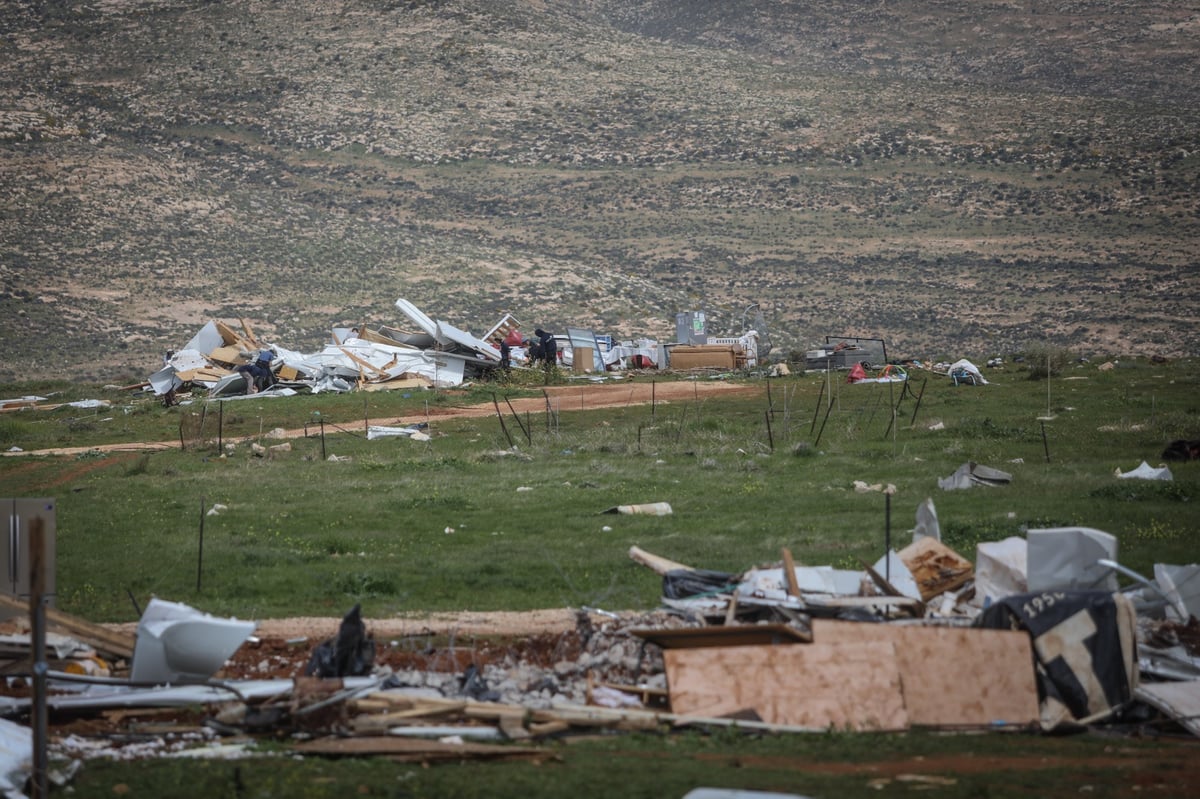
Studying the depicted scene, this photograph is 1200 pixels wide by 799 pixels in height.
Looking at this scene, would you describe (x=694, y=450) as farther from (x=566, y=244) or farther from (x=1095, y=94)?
(x=1095, y=94)

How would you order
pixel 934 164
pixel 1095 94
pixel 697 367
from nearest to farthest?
1. pixel 697 367
2. pixel 934 164
3. pixel 1095 94

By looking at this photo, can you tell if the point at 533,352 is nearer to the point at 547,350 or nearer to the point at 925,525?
the point at 547,350

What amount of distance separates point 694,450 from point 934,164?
180 ft

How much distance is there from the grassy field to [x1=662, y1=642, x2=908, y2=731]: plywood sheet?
3.19 meters

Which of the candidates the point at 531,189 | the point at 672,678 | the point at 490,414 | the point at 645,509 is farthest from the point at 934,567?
the point at 531,189

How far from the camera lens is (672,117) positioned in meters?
79.9

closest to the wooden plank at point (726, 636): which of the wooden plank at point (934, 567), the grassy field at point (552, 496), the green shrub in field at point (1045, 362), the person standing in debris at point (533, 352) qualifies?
the wooden plank at point (934, 567)

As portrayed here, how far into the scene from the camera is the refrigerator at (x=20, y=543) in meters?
9.91

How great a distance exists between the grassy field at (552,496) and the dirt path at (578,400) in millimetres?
625

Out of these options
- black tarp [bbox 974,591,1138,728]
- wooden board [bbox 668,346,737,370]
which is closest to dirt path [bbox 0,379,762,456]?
wooden board [bbox 668,346,737,370]

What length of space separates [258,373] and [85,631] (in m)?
26.2

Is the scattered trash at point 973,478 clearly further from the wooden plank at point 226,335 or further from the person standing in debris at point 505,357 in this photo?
the wooden plank at point 226,335

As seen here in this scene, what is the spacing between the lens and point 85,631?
34.1 ft

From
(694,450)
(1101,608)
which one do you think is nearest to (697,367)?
(694,450)
